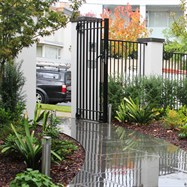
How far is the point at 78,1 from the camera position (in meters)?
8.91

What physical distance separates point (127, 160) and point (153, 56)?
276 inches

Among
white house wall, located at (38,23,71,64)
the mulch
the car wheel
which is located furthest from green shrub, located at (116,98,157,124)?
white house wall, located at (38,23,71,64)

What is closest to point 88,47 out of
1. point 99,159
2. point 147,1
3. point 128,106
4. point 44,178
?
point 128,106

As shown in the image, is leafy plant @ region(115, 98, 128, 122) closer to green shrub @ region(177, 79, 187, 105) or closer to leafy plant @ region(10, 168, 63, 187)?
green shrub @ region(177, 79, 187, 105)

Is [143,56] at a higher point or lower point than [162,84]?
higher

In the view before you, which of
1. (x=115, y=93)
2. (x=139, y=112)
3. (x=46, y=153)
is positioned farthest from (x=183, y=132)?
(x=46, y=153)

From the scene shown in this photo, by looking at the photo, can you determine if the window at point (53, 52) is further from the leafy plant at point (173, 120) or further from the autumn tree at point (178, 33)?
the leafy plant at point (173, 120)

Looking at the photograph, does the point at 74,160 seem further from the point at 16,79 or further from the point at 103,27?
the point at 103,27

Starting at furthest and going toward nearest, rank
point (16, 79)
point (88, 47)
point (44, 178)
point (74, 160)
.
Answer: point (88, 47) < point (16, 79) < point (74, 160) < point (44, 178)

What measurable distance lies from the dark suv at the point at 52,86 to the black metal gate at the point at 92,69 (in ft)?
24.8

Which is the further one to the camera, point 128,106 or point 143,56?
point 143,56

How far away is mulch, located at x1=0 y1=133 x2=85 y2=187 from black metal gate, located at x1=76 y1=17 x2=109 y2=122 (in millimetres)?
4835

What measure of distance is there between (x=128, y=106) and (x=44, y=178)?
6.61 meters

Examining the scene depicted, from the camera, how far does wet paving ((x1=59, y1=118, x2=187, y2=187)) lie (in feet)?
20.9
